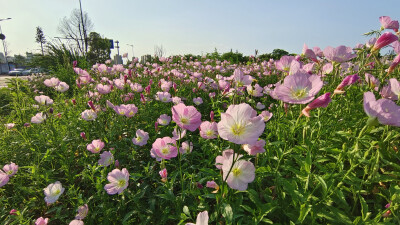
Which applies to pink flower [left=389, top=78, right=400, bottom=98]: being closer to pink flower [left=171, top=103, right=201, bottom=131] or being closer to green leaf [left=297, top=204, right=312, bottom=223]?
green leaf [left=297, top=204, right=312, bottom=223]

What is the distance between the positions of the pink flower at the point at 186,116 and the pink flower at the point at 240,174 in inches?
12.0

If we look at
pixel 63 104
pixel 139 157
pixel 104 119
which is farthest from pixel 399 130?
pixel 63 104

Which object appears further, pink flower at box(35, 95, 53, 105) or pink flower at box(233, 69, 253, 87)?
pink flower at box(35, 95, 53, 105)

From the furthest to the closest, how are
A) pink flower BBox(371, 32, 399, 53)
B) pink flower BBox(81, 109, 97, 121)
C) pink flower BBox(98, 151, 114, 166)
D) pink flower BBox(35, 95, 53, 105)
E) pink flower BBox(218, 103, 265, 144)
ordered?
1. pink flower BBox(35, 95, 53, 105)
2. pink flower BBox(81, 109, 97, 121)
3. pink flower BBox(98, 151, 114, 166)
4. pink flower BBox(371, 32, 399, 53)
5. pink flower BBox(218, 103, 265, 144)

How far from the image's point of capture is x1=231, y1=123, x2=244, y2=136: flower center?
1.00m

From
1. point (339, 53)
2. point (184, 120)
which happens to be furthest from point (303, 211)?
point (339, 53)

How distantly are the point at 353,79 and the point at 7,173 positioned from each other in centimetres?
276

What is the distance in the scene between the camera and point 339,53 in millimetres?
1567

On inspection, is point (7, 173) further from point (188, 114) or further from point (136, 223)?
point (188, 114)

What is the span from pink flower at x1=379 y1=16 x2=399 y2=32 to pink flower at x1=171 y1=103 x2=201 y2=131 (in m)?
1.77

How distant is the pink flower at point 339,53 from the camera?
5.05ft

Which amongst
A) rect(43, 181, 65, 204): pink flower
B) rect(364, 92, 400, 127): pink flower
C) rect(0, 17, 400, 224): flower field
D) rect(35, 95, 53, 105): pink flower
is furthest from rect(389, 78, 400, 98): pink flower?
rect(35, 95, 53, 105): pink flower

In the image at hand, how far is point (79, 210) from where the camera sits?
1.61m

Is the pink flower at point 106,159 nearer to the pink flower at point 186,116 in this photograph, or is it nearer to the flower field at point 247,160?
the flower field at point 247,160
